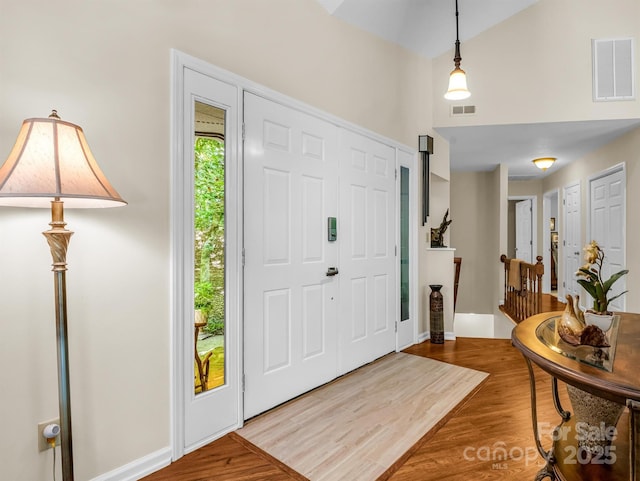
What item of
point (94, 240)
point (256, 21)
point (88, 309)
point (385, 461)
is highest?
point (256, 21)

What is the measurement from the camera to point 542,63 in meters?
4.14

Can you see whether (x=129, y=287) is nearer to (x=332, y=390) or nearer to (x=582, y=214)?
(x=332, y=390)

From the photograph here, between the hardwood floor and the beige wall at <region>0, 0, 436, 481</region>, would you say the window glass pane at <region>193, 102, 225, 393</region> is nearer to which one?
the beige wall at <region>0, 0, 436, 481</region>

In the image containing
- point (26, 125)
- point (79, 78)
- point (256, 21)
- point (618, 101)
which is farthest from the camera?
point (618, 101)

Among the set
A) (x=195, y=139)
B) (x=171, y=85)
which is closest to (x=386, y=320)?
(x=195, y=139)

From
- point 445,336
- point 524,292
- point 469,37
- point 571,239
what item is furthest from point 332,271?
point 571,239

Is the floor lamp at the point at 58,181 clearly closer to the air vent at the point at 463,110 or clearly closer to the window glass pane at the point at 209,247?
the window glass pane at the point at 209,247

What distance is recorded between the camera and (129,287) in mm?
1808

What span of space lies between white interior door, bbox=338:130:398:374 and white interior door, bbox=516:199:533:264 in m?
5.75

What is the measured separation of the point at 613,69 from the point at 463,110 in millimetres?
1604

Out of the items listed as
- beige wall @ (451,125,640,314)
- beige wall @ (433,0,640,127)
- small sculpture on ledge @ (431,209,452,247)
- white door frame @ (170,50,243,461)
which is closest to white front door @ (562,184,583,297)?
beige wall @ (451,125,640,314)

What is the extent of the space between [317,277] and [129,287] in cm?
139

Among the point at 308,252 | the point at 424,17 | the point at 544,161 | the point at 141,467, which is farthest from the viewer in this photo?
the point at 544,161

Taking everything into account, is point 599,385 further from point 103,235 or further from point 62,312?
point 103,235
